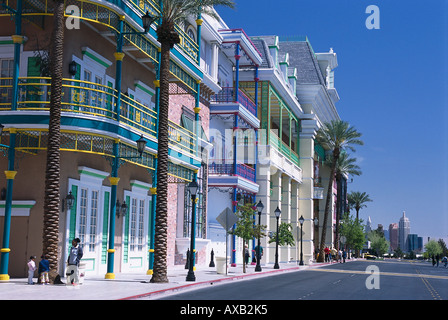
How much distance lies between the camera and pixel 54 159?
19.2 metres

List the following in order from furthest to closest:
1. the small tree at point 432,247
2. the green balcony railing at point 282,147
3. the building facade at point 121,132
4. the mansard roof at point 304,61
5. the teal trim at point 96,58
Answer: the small tree at point 432,247, the mansard roof at point 304,61, the green balcony railing at point 282,147, the teal trim at point 96,58, the building facade at point 121,132

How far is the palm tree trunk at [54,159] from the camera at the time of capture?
1891cm

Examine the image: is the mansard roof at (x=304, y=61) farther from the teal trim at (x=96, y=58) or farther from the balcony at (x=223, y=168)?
the teal trim at (x=96, y=58)

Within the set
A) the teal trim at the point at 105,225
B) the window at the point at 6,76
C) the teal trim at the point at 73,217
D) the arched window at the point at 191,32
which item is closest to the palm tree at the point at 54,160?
the teal trim at the point at 73,217

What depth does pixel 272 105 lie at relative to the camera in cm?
5425

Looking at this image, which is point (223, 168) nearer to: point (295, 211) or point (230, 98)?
point (230, 98)

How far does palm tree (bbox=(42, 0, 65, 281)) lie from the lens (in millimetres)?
18906

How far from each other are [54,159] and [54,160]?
0.10 ft

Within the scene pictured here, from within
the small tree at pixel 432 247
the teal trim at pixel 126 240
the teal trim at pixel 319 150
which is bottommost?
the small tree at pixel 432 247

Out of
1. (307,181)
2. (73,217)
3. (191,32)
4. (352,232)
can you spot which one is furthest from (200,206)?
(352,232)

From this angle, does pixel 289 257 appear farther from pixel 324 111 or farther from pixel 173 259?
pixel 173 259

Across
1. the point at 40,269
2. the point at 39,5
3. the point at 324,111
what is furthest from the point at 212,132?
the point at 324,111

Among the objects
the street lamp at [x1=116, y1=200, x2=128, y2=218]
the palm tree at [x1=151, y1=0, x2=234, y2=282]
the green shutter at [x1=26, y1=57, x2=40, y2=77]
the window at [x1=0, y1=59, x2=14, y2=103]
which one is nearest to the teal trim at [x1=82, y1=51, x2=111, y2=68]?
the green shutter at [x1=26, y1=57, x2=40, y2=77]

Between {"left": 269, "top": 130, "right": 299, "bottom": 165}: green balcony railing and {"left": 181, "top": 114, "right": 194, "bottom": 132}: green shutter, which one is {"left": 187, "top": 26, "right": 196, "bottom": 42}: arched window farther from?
{"left": 269, "top": 130, "right": 299, "bottom": 165}: green balcony railing
